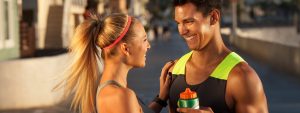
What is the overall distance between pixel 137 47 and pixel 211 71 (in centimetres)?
42

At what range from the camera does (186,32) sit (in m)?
3.72

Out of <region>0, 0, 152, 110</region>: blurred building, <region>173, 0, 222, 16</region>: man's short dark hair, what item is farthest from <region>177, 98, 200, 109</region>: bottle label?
<region>0, 0, 152, 110</region>: blurred building

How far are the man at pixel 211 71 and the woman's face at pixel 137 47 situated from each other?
0.21 meters

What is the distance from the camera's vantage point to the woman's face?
367cm

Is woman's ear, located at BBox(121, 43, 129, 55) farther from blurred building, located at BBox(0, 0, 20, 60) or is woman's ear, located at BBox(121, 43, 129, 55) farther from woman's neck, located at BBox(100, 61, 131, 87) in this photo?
blurred building, located at BBox(0, 0, 20, 60)

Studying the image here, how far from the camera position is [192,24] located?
12.2 ft

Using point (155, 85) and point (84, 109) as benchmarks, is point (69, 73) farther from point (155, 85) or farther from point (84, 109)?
point (155, 85)

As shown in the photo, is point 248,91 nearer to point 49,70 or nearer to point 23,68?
point 23,68

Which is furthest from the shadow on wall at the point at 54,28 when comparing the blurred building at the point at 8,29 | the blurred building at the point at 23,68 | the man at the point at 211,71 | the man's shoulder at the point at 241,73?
the man's shoulder at the point at 241,73

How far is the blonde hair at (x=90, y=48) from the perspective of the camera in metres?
3.63

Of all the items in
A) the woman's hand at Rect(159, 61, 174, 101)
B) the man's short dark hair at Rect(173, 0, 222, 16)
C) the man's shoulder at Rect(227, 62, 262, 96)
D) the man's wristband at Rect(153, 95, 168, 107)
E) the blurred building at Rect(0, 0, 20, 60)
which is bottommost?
the blurred building at Rect(0, 0, 20, 60)

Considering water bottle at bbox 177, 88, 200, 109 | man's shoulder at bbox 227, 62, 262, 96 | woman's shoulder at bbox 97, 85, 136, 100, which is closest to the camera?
water bottle at bbox 177, 88, 200, 109

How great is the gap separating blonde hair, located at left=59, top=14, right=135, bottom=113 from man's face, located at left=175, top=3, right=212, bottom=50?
0.88 ft

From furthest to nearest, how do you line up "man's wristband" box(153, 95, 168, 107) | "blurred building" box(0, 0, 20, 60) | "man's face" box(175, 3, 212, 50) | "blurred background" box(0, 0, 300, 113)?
"blurred building" box(0, 0, 20, 60) < "blurred background" box(0, 0, 300, 113) < "man's wristband" box(153, 95, 168, 107) < "man's face" box(175, 3, 212, 50)
